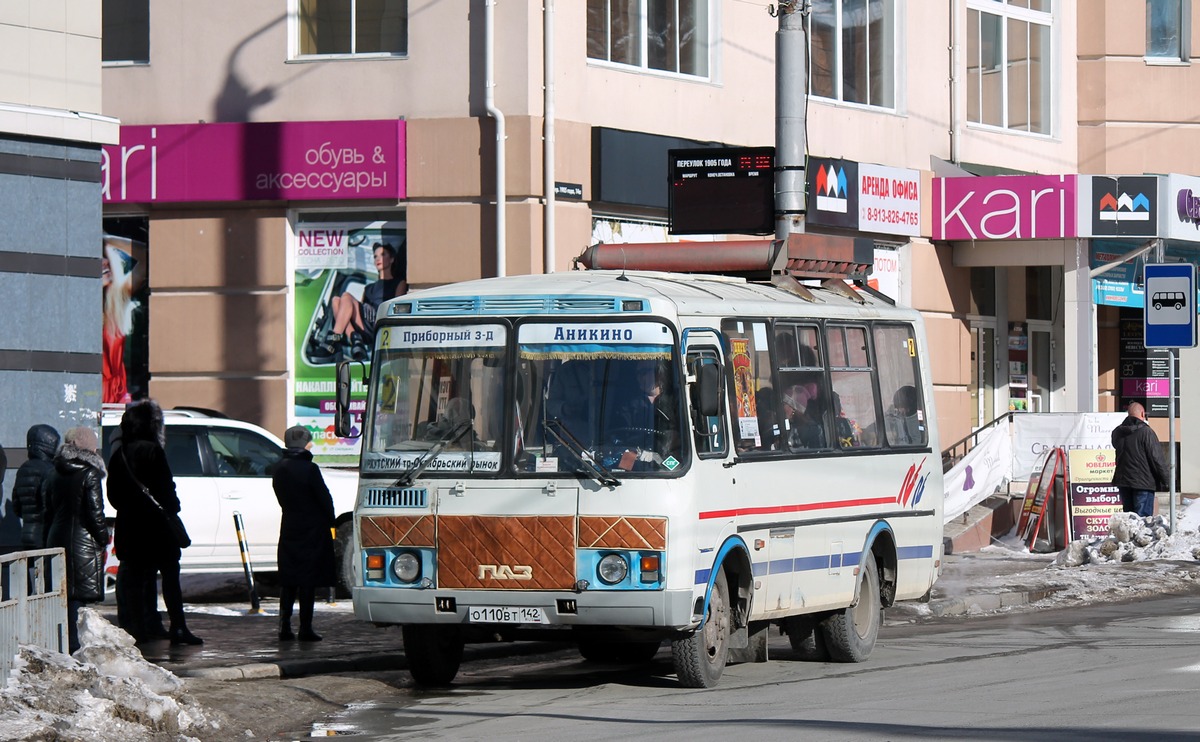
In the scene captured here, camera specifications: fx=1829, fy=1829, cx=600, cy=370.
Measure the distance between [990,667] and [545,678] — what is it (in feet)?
9.77

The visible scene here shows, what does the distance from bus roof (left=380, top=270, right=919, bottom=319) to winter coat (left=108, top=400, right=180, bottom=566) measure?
2.64 m

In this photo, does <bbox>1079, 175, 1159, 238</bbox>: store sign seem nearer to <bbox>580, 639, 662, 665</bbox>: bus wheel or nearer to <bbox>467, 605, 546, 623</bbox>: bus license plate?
<bbox>580, 639, 662, 665</bbox>: bus wheel

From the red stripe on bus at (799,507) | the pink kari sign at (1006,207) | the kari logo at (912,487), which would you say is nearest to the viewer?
the red stripe on bus at (799,507)

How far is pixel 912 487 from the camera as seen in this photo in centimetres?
1402

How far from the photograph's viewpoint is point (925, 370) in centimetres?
1466

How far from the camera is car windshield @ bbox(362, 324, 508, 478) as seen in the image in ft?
37.1

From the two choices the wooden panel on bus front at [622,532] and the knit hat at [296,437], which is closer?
the wooden panel on bus front at [622,532]

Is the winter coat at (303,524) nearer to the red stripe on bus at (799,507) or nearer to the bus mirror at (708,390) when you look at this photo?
the red stripe on bus at (799,507)

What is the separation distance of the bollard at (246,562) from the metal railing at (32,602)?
4.84 metres

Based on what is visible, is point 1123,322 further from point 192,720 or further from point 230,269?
point 192,720

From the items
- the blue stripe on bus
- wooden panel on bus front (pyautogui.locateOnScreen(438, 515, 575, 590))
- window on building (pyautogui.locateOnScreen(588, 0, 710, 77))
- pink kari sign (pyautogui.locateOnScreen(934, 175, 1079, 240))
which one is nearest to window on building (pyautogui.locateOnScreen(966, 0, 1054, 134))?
pink kari sign (pyautogui.locateOnScreen(934, 175, 1079, 240))

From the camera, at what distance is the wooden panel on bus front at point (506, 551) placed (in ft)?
35.9

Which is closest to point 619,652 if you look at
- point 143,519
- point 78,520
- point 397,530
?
point 397,530

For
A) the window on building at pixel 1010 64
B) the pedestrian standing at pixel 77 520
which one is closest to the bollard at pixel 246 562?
the pedestrian standing at pixel 77 520
